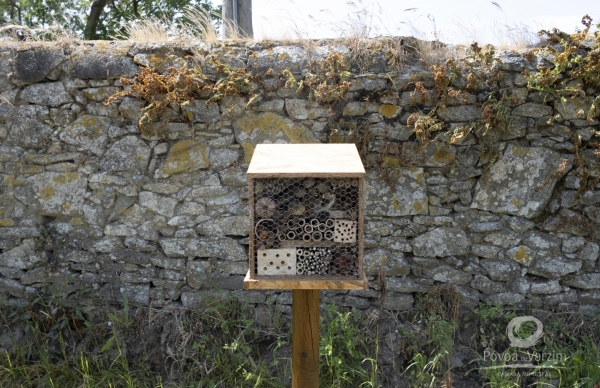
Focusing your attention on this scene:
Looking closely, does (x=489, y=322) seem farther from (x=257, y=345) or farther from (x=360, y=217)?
(x=360, y=217)

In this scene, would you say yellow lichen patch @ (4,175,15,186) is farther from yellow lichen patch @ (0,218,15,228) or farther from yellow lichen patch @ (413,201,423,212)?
yellow lichen patch @ (413,201,423,212)

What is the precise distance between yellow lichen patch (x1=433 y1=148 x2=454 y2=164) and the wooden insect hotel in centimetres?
173

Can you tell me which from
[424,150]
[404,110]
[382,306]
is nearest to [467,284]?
[382,306]

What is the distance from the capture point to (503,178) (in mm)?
3824

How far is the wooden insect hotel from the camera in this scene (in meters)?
2.23

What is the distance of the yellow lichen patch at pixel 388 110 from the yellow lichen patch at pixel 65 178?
2.36m

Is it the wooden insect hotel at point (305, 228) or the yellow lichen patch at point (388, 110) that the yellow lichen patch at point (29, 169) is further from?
the yellow lichen patch at point (388, 110)

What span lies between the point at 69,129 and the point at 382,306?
8.94 ft

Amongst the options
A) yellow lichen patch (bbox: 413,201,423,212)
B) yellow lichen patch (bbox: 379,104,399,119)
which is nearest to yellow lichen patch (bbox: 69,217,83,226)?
yellow lichen patch (bbox: 379,104,399,119)

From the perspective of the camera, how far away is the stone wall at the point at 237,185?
382cm

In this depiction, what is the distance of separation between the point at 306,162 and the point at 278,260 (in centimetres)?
44

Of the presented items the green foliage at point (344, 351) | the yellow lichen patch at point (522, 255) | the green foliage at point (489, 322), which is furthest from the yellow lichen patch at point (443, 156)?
the green foliage at point (344, 351)

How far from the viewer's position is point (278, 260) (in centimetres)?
226

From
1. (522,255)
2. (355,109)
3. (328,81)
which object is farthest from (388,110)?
(522,255)
